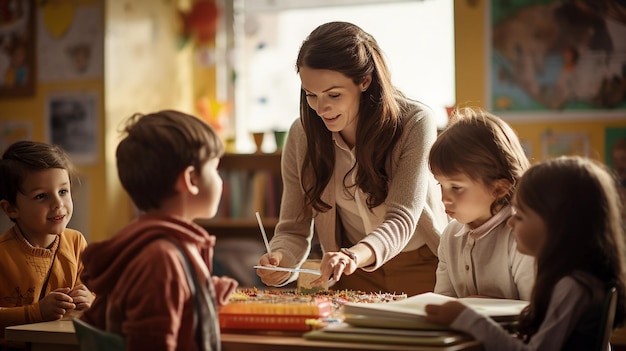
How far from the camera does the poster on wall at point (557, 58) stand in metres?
4.17

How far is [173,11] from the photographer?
5027 mm

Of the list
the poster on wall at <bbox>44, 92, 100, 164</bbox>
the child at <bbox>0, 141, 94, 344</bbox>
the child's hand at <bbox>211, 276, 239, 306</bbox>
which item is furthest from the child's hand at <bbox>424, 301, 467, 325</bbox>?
the poster on wall at <bbox>44, 92, 100, 164</bbox>

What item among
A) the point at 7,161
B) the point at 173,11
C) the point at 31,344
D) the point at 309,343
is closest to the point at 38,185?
the point at 7,161

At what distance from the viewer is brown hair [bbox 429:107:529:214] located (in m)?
1.92

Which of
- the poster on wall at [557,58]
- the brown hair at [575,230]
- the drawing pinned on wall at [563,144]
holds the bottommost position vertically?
the brown hair at [575,230]

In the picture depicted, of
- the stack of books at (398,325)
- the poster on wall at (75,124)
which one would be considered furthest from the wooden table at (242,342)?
the poster on wall at (75,124)

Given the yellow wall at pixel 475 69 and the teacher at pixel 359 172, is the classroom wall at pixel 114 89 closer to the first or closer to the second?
the yellow wall at pixel 475 69

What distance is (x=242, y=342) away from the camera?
146cm

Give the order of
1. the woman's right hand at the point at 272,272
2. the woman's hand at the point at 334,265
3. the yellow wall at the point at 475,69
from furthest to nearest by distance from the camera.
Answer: the yellow wall at the point at 475,69
the woman's right hand at the point at 272,272
the woman's hand at the point at 334,265

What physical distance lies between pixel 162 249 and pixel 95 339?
0.68ft

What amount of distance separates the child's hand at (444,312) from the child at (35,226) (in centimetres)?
97

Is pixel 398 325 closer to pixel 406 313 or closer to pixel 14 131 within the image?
pixel 406 313

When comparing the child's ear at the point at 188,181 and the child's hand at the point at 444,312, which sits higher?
the child's ear at the point at 188,181

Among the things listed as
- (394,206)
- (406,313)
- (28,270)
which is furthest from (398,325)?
(28,270)
